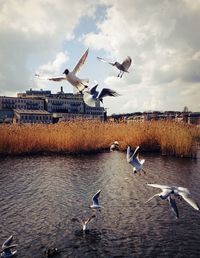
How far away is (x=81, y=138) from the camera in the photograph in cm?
2684

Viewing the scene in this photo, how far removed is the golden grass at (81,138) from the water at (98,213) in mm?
5547

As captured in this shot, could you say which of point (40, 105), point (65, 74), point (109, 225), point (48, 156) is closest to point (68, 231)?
point (109, 225)

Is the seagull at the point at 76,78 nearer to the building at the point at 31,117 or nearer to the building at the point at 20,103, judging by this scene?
the building at the point at 31,117

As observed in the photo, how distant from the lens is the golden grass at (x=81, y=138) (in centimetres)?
2573

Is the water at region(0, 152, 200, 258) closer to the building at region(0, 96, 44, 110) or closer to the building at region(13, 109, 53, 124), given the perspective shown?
the building at region(13, 109, 53, 124)

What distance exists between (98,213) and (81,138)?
48.8 ft

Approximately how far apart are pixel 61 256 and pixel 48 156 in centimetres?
1705

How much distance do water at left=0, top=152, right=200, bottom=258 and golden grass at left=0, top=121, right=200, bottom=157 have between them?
555 centimetres

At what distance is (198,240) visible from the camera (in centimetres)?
993

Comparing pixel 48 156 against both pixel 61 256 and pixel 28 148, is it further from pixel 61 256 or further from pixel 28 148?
pixel 61 256

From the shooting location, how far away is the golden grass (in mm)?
25734

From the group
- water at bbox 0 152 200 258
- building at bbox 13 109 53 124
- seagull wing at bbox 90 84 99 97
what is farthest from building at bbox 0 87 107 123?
seagull wing at bbox 90 84 99 97

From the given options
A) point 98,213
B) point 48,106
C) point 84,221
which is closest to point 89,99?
point 84,221

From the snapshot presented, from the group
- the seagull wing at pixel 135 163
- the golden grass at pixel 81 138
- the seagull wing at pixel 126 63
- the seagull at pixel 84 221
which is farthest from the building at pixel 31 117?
the seagull wing at pixel 126 63
